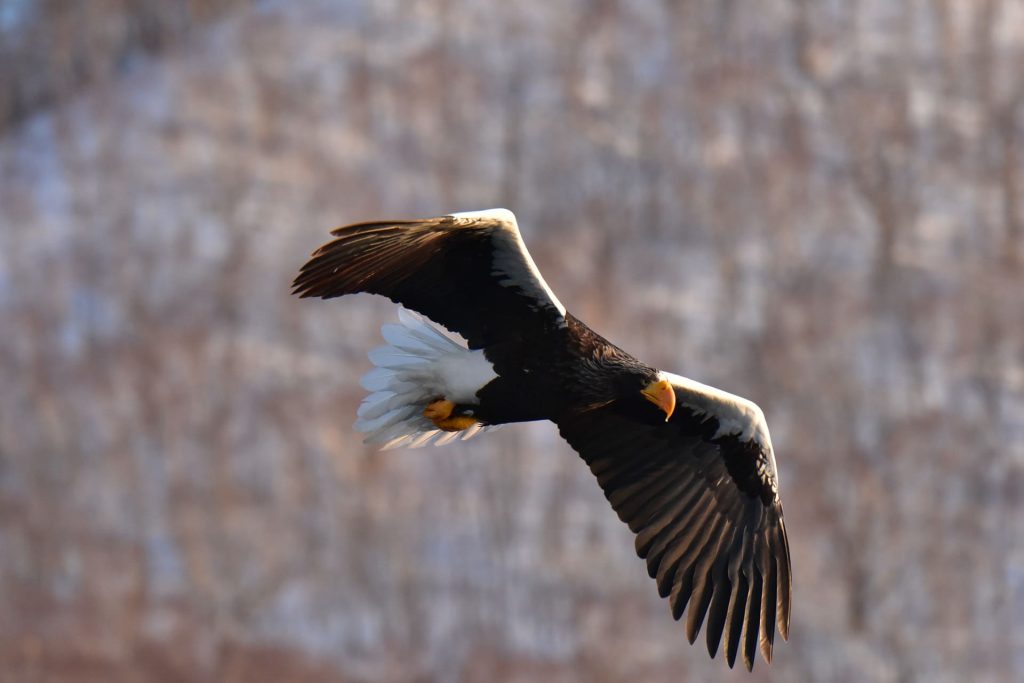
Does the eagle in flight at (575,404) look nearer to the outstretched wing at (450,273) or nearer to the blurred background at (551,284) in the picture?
the outstretched wing at (450,273)

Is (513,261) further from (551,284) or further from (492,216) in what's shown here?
(551,284)

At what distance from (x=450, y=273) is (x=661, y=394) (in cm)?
79

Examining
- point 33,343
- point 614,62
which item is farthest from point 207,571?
point 614,62

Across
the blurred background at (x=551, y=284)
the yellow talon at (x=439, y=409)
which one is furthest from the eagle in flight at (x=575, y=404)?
the blurred background at (x=551, y=284)

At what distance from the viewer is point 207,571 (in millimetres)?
14156

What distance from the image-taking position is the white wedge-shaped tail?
5.92m

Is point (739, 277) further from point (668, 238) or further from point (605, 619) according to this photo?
point (605, 619)

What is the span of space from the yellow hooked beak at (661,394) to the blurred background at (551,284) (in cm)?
754

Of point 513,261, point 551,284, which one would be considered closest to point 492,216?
point 513,261

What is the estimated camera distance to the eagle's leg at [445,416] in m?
6.00

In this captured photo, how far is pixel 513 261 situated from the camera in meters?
5.64

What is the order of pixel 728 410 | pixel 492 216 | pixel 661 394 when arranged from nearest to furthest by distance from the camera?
pixel 492 216, pixel 661 394, pixel 728 410

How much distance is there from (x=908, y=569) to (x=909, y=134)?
4.56 meters

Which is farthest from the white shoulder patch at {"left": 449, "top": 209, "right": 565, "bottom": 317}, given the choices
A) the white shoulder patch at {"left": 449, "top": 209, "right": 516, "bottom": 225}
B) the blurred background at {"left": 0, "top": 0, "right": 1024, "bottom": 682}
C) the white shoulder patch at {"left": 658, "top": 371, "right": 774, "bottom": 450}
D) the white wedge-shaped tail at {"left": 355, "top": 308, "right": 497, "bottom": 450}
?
the blurred background at {"left": 0, "top": 0, "right": 1024, "bottom": 682}
